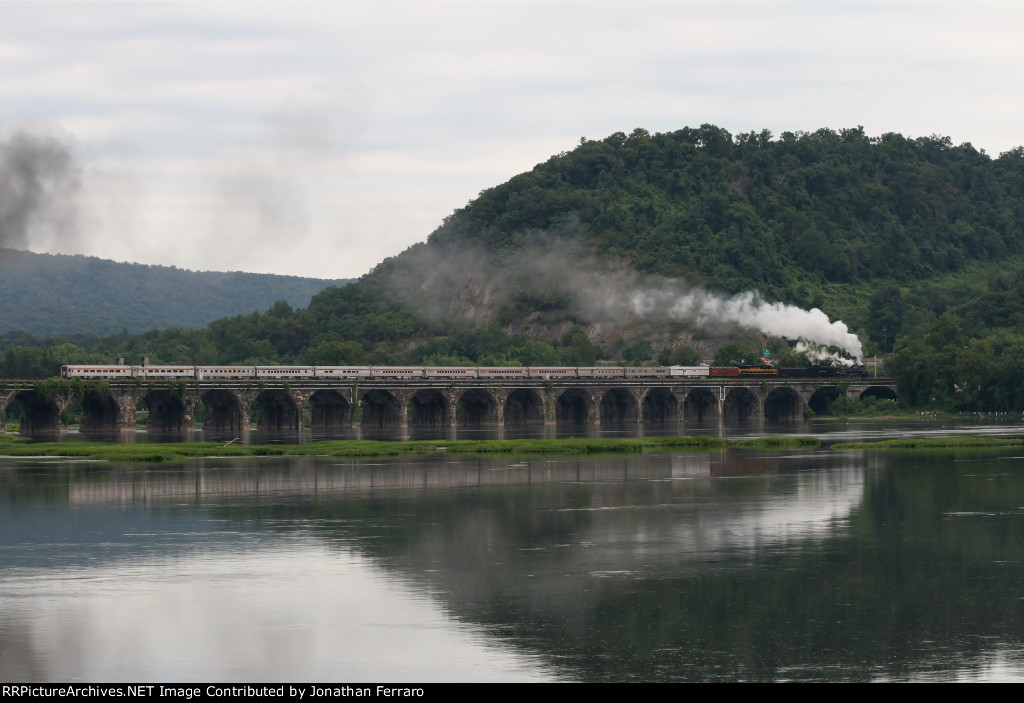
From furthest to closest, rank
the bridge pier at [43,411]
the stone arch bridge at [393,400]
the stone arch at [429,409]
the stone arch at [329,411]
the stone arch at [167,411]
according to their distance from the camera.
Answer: the stone arch at [429,409] < the stone arch at [329,411] < the stone arch at [167,411] < the stone arch bridge at [393,400] < the bridge pier at [43,411]

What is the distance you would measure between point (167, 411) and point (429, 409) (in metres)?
41.3

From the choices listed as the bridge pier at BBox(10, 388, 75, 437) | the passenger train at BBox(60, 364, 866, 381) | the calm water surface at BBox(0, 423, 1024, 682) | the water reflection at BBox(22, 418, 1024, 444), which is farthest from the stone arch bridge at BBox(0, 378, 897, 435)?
the calm water surface at BBox(0, 423, 1024, 682)

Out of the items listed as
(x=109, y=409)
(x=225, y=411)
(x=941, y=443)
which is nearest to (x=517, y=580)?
(x=941, y=443)

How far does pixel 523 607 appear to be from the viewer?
34.9 m

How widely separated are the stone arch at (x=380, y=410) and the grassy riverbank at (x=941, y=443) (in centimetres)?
8111

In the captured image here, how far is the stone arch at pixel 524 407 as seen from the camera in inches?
7377

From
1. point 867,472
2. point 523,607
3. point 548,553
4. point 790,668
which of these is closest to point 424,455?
point 867,472

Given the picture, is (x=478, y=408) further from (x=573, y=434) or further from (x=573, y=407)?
(x=573, y=434)

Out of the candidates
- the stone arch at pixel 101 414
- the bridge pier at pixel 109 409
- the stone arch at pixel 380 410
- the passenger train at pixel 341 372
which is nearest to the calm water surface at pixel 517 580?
the bridge pier at pixel 109 409

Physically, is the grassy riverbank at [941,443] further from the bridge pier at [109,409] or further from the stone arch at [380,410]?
the stone arch at [380,410]

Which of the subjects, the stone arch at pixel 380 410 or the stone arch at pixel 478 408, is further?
the stone arch at pixel 478 408

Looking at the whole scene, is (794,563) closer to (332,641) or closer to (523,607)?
(523,607)
